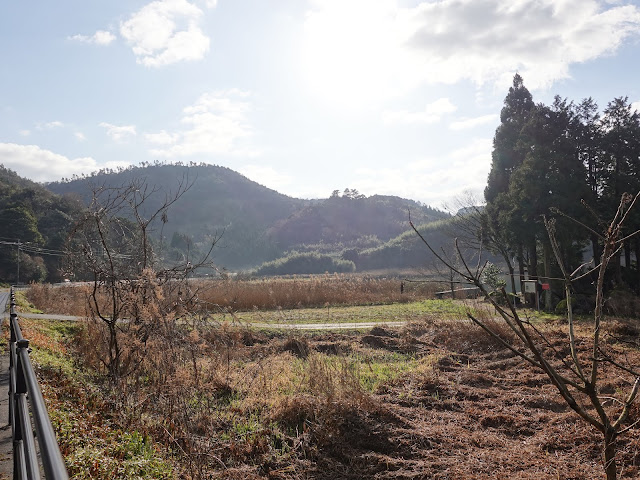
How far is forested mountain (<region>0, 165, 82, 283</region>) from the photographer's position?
4375cm

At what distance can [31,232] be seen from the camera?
4781cm

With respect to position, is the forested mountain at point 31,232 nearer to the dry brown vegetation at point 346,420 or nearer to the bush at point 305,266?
the bush at point 305,266

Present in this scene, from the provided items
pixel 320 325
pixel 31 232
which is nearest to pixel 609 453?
pixel 320 325

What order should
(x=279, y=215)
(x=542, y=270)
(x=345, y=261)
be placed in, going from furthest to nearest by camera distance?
(x=279, y=215) → (x=345, y=261) → (x=542, y=270)

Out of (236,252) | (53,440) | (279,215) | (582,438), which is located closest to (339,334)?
(582,438)

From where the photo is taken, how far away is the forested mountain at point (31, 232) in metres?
43.8

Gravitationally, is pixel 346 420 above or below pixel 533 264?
below

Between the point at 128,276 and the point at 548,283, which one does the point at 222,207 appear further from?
the point at 128,276

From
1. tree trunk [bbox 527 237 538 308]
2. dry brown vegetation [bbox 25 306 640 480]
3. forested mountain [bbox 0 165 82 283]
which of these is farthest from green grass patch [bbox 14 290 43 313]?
tree trunk [bbox 527 237 538 308]

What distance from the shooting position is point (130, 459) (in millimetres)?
4867

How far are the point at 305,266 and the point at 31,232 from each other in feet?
151

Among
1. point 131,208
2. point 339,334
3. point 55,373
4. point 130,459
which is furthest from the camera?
point 339,334

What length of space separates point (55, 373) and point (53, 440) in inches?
293

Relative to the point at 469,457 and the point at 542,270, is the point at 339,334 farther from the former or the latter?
the point at 542,270
